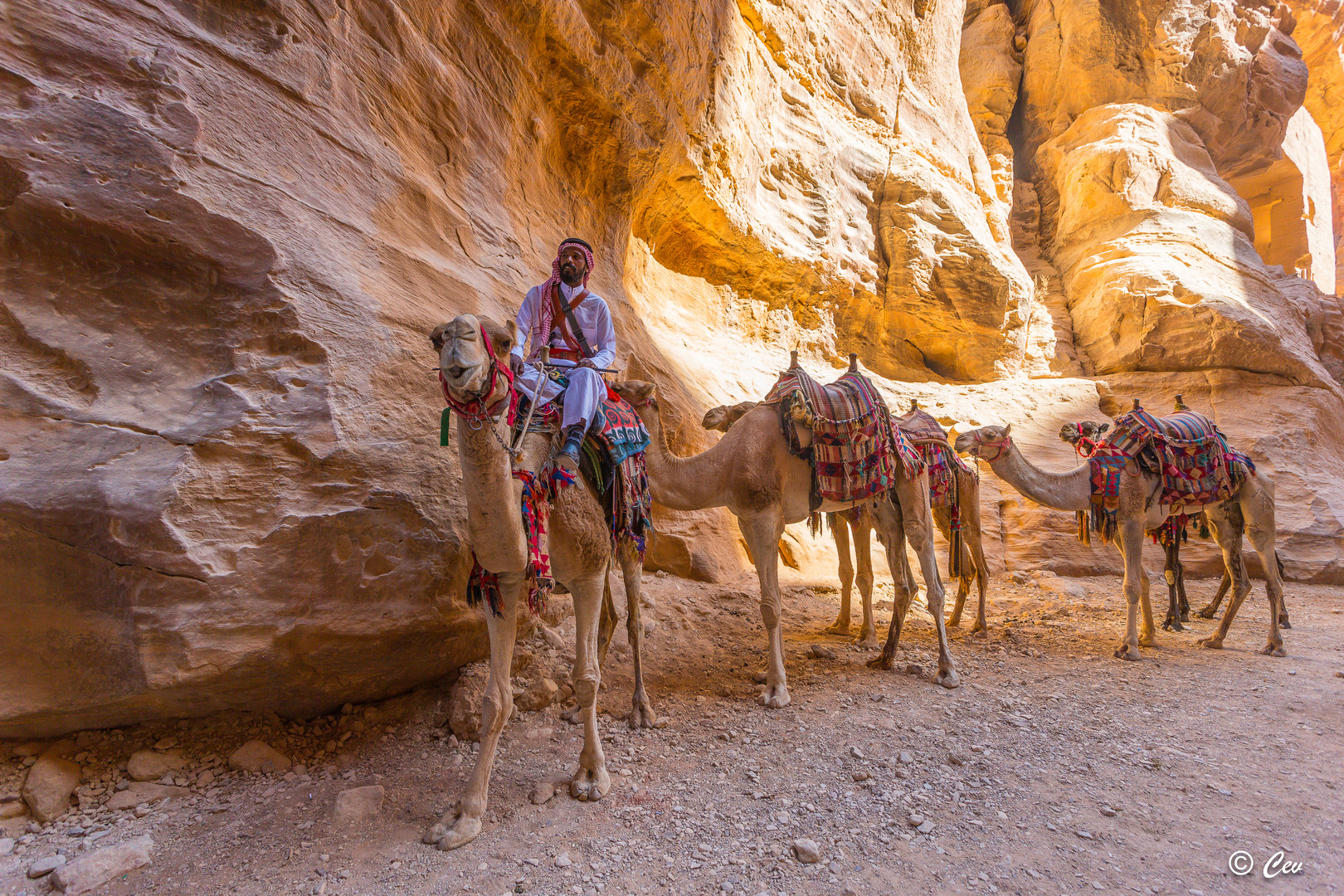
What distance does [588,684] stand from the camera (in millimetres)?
3150

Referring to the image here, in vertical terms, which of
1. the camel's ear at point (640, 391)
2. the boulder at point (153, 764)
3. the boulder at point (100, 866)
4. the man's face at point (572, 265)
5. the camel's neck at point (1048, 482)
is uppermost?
the man's face at point (572, 265)

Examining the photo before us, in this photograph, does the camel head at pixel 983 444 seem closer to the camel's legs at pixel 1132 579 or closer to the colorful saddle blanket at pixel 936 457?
the colorful saddle blanket at pixel 936 457

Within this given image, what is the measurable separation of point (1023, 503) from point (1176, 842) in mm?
7831

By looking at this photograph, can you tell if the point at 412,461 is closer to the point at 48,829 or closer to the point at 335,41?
the point at 48,829

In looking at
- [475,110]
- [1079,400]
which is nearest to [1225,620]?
[1079,400]

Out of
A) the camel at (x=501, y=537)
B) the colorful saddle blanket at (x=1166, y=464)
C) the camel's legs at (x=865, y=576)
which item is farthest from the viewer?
the colorful saddle blanket at (x=1166, y=464)

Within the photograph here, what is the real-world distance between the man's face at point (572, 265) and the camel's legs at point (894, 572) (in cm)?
371

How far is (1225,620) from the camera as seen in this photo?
585cm

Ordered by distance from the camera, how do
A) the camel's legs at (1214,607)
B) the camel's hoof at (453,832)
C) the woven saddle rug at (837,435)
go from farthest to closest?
the camel's legs at (1214,607), the woven saddle rug at (837,435), the camel's hoof at (453,832)

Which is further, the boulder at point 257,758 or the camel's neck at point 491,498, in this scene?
the boulder at point 257,758

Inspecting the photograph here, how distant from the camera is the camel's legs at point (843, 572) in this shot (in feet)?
20.0

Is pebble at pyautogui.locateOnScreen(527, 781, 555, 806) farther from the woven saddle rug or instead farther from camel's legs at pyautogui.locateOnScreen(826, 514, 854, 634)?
camel's legs at pyautogui.locateOnScreen(826, 514, 854, 634)

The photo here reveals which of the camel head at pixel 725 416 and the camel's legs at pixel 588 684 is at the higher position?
the camel head at pixel 725 416

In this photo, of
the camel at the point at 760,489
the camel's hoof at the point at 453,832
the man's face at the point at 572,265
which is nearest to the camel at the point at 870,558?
the camel at the point at 760,489
